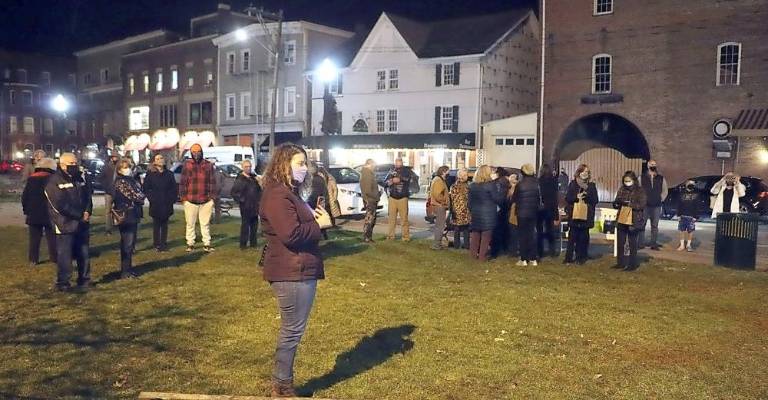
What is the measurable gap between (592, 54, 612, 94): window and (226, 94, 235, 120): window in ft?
96.4

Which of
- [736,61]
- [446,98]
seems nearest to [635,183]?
[736,61]

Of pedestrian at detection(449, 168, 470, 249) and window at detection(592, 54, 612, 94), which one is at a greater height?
window at detection(592, 54, 612, 94)

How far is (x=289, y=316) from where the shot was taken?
17.0ft

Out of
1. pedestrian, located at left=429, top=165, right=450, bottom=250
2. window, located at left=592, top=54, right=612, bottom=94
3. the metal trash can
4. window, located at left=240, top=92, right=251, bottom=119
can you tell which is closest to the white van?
window, located at left=240, top=92, right=251, bottom=119

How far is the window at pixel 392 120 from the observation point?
140 feet

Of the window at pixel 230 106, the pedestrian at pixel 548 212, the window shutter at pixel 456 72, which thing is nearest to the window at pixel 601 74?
the window shutter at pixel 456 72

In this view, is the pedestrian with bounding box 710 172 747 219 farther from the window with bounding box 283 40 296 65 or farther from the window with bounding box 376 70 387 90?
the window with bounding box 283 40 296 65

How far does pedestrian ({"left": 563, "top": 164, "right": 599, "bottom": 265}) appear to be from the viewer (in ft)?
39.4

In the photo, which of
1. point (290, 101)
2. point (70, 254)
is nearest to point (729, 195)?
point (70, 254)

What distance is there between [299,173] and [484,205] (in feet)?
24.2

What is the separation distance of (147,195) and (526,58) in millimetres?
34533

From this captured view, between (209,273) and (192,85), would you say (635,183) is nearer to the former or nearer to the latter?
(209,273)

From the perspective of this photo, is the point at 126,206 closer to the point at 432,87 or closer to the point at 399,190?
the point at 399,190

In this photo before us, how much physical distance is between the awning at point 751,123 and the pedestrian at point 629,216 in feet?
62.5
